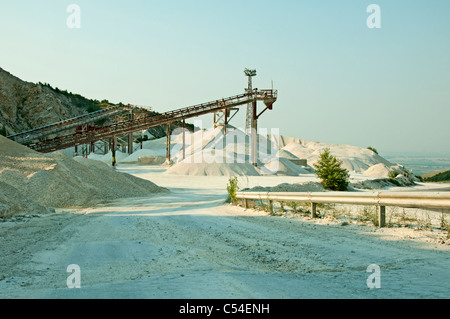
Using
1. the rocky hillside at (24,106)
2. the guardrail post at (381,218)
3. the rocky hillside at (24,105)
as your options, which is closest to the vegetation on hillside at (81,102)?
the rocky hillside at (24,106)

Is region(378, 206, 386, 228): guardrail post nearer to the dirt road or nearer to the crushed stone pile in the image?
the dirt road

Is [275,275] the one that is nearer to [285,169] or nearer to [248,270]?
[248,270]

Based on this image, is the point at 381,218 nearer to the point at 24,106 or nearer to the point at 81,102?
the point at 24,106

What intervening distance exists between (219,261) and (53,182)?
42.0ft

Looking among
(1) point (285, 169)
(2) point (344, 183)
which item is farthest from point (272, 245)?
(1) point (285, 169)

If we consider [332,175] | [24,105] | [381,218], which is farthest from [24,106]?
[381,218]

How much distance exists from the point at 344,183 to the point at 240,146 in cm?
1857

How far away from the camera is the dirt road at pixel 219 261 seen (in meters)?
4.29

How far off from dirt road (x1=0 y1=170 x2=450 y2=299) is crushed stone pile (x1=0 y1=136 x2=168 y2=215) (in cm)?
386

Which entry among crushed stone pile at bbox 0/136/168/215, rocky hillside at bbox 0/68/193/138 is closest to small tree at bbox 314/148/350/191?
crushed stone pile at bbox 0/136/168/215

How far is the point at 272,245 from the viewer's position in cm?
703

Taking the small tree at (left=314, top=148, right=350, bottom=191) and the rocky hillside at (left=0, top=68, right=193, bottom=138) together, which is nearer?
the small tree at (left=314, top=148, right=350, bottom=191)

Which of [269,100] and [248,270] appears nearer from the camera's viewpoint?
[248,270]

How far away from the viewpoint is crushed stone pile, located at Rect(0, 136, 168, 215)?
13.1 m
